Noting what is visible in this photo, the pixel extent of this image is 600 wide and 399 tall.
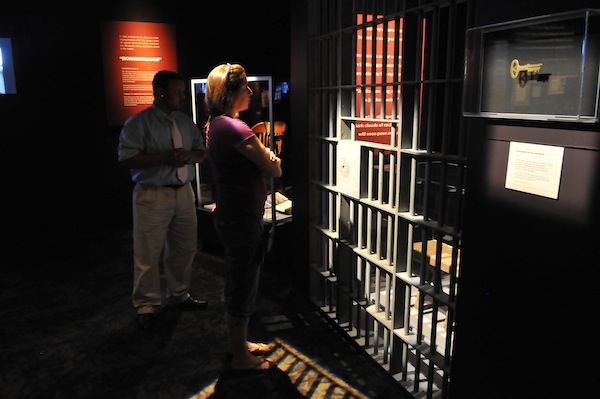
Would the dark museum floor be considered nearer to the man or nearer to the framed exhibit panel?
the man

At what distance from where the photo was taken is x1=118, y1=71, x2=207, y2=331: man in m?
2.89

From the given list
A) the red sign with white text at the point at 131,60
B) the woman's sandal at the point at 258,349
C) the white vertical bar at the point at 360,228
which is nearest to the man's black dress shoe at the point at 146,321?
the woman's sandal at the point at 258,349

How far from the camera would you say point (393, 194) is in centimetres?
242

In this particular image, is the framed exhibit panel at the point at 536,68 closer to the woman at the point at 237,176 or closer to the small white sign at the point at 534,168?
the small white sign at the point at 534,168

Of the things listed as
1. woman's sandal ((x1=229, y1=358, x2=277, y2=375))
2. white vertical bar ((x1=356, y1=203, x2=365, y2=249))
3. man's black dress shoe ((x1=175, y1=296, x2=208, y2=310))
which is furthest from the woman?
man's black dress shoe ((x1=175, y1=296, x2=208, y2=310))

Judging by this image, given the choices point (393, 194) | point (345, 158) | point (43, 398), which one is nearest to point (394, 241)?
point (393, 194)

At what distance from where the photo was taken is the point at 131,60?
5078 millimetres

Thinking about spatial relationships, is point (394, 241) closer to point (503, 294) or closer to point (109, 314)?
point (503, 294)

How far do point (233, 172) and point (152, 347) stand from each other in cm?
133

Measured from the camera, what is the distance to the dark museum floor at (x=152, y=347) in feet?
8.03

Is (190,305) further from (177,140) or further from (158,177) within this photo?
(177,140)

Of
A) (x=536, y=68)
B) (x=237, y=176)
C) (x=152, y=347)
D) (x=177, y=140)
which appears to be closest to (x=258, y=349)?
(x=152, y=347)

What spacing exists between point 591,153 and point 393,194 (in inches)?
45.1

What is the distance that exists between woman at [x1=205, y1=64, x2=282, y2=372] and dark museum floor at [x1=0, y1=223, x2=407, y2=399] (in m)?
0.52
